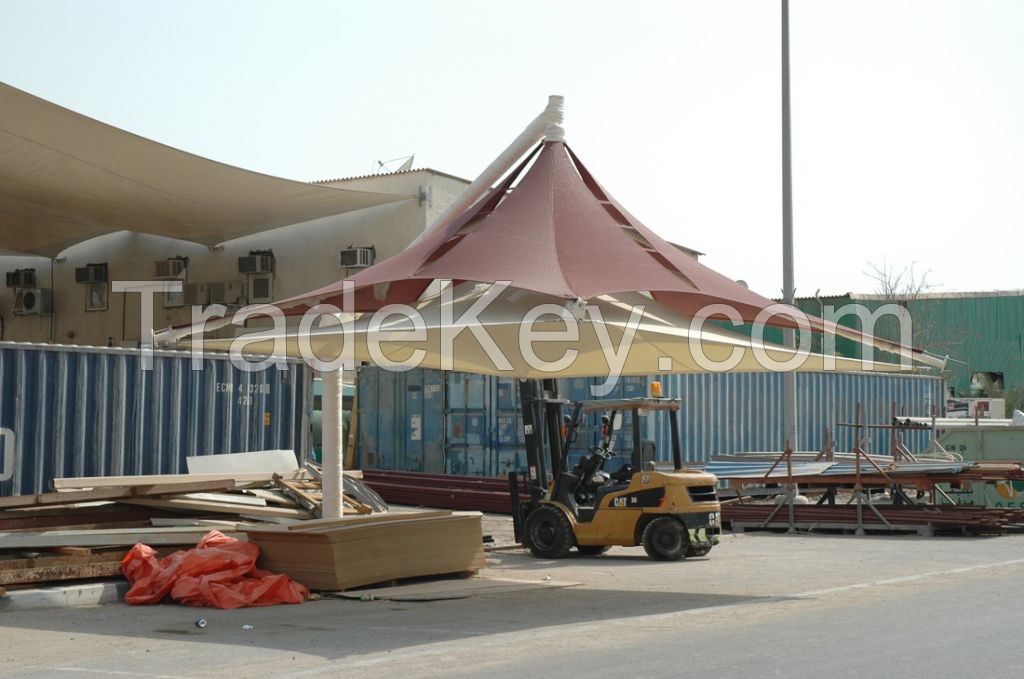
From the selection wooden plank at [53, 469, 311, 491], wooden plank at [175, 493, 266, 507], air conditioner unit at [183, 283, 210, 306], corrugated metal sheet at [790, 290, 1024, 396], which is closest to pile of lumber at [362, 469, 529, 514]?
wooden plank at [53, 469, 311, 491]

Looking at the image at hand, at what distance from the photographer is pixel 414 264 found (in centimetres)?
1243

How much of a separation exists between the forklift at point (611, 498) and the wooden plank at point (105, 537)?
4776mm

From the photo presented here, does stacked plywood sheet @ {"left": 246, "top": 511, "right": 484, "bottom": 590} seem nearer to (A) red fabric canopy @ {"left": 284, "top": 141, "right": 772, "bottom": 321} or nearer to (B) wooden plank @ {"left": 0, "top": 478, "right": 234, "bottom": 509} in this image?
(B) wooden plank @ {"left": 0, "top": 478, "right": 234, "bottom": 509}

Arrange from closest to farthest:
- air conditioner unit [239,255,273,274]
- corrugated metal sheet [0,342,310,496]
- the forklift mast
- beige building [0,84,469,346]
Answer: corrugated metal sheet [0,342,310,496], the forklift mast, beige building [0,84,469,346], air conditioner unit [239,255,273,274]

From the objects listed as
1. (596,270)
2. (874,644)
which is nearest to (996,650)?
(874,644)

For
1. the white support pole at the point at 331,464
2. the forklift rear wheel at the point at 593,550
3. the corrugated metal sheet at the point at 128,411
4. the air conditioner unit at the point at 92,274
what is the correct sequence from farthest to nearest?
1. the air conditioner unit at the point at 92,274
2. the forklift rear wheel at the point at 593,550
3. the white support pole at the point at 331,464
4. the corrugated metal sheet at the point at 128,411

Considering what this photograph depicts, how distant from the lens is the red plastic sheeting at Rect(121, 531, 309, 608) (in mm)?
11859

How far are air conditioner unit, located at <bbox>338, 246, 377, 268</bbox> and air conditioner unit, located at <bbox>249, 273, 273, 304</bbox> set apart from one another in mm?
2360

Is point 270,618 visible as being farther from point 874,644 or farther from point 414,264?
point 874,644

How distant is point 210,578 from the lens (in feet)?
39.3

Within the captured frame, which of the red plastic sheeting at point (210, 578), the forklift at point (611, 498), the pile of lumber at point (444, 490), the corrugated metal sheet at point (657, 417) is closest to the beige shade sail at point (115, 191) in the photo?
the corrugated metal sheet at point (657, 417)

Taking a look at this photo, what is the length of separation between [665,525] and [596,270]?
4998mm

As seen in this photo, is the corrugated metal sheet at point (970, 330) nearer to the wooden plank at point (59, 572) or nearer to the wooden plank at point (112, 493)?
the wooden plank at point (112, 493)

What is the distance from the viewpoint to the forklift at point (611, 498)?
15656 mm
